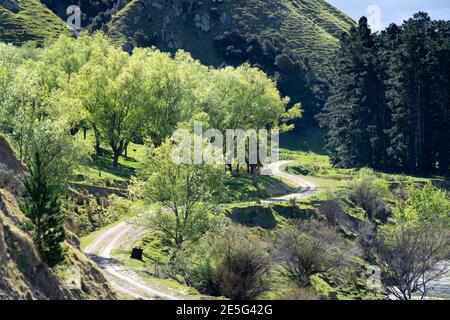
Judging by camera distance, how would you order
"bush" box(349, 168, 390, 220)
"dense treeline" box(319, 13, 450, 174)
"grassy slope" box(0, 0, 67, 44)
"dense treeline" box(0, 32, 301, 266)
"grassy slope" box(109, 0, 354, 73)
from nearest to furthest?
"dense treeline" box(0, 32, 301, 266) → "bush" box(349, 168, 390, 220) → "dense treeline" box(319, 13, 450, 174) → "grassy slope" box(0, 0, 67, 44) → "grassy slope" box(109, 0, 354, 73)

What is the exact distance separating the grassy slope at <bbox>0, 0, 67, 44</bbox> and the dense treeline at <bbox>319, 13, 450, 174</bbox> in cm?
6076

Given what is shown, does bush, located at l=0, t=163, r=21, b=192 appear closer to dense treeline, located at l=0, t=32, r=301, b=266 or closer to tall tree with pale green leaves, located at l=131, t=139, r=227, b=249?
dense treeline, located at l=0, t=32, r=301, b=266

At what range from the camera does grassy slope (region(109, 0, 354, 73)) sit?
167625 mm

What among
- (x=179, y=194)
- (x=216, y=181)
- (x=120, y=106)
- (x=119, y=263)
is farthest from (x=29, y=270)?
(x=120, y=106)

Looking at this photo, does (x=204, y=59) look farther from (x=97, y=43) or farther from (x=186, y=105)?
(x=186, y=105)

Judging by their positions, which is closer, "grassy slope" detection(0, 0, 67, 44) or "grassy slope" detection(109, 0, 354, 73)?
"grassy slope" detection(0, 0, 67, 44)

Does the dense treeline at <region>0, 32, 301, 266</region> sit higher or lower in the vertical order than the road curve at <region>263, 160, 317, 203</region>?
A: higher

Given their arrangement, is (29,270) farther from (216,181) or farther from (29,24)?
(29,24)

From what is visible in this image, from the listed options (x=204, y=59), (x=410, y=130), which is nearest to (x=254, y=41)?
(x=204, y=59)

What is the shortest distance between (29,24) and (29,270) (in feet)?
426

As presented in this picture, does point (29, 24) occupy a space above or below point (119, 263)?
above

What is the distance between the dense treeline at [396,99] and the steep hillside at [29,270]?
7257cm

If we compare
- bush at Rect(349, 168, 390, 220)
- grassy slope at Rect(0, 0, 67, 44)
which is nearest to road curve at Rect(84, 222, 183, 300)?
bush at Rect(349, 168, 390, 220)

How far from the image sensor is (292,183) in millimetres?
86312
